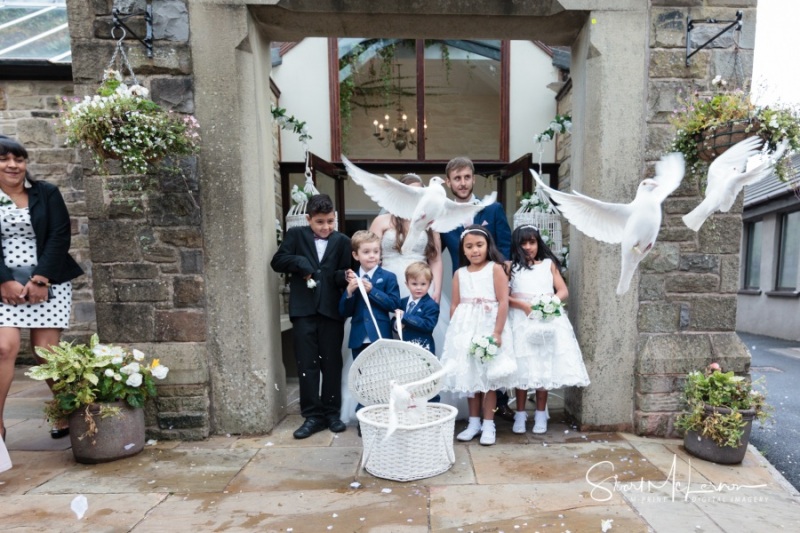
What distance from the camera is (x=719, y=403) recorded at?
8.86 feet

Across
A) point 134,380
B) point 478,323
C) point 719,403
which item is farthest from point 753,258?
point 134,380

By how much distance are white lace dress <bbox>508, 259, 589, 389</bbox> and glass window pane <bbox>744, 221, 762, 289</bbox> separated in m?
10.0

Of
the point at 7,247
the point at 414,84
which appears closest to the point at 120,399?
the point at 7,247

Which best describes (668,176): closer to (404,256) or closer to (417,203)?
(417,203)

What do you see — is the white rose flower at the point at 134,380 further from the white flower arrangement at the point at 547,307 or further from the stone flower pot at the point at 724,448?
the stone flower pot at the point at 724,448

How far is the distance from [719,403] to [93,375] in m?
3.84

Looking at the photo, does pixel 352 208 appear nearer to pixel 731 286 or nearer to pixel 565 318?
pixel 565 318

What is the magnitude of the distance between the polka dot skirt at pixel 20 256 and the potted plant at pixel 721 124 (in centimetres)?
422

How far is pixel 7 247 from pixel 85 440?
4.39ft

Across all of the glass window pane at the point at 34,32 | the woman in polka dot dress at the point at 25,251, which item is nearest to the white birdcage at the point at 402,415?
the woman in polka dot dress at the point at 25,251

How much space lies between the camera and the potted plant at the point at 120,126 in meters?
2.45

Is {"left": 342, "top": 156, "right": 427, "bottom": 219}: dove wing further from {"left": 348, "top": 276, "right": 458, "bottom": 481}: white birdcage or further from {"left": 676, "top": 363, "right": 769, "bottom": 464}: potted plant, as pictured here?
{"left": 676, "top": 363, "right": 769, "bottom": 464}: potted plant

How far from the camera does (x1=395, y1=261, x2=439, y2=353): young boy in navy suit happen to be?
2.97 meters

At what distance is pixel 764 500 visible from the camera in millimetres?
2281
